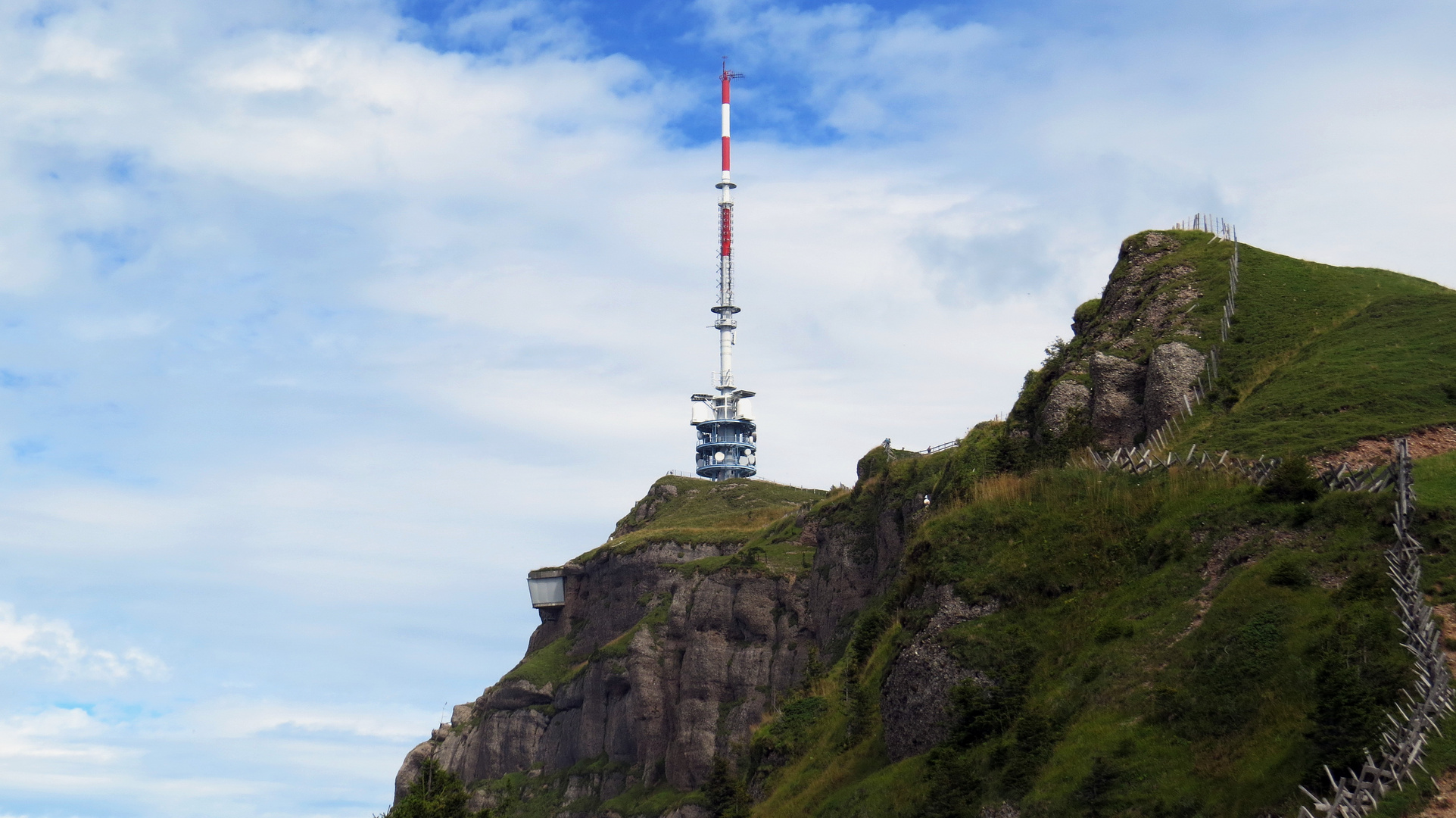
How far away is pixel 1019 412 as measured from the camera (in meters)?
77.2

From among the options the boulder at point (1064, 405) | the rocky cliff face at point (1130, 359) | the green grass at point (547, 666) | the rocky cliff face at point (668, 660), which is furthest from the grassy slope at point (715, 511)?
the boulder at point (1064, 405)

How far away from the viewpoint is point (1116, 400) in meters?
71.1

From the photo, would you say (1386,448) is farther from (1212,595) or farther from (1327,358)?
(1327,358)

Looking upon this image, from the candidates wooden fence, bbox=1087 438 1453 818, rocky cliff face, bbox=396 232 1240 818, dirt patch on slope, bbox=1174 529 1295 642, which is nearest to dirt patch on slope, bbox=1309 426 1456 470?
wooden fence, bbox=1087 438 1453 818

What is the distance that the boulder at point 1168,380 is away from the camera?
68.8m

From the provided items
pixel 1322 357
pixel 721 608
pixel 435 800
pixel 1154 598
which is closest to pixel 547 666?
pixel 721 608

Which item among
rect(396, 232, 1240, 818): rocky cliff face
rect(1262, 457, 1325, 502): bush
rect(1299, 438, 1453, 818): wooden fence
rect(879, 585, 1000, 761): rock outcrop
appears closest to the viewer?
rect(1299, 438, 1453, 818): wooden fence

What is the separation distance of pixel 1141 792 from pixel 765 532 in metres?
89.1

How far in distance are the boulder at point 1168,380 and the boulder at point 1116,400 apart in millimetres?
693

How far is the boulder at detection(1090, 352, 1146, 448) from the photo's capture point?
2753 inches

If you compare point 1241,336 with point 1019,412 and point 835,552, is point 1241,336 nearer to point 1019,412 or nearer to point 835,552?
point 1019,412

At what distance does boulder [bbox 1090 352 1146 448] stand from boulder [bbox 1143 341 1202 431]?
0.69 meters

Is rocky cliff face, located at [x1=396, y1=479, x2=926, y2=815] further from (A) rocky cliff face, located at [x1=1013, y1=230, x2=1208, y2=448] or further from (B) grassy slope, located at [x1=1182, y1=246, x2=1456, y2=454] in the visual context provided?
(B) grassy slope, located at [x1=1182, y1=246, x2=1456, y2=454]

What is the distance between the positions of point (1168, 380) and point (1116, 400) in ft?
8.82
